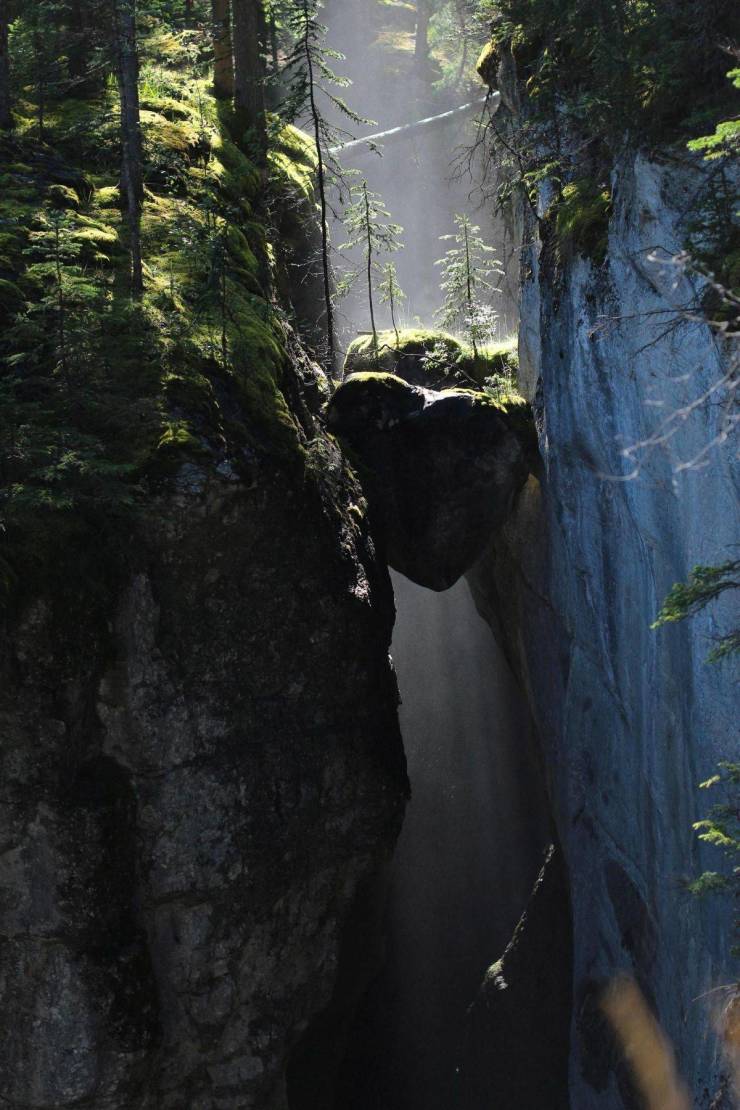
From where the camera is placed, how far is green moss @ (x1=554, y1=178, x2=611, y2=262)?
12.7 m

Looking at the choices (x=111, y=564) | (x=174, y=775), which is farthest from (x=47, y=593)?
(x=174, y=775)

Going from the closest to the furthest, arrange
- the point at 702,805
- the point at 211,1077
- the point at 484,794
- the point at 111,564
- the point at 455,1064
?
the point at 702,805
the point at 111,564
the point at 211,1077
the point at 455,1064
the point at 484,794

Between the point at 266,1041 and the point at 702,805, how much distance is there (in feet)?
16.9

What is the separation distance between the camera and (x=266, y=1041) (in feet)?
38.8

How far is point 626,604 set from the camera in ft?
40.9

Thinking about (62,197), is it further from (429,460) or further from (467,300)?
(467,300)

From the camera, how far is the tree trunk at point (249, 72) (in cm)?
1705

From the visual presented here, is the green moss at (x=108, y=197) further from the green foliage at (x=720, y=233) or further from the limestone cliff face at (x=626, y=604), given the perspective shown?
the green foliage at (x=720, y=233)

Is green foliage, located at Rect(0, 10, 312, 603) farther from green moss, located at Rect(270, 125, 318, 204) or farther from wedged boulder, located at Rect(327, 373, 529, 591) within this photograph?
green moss, located at Rect(270, 125, 318, 204)

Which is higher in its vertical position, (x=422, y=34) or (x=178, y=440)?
(x=422, y=34)

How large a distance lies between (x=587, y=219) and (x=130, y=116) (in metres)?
5.44

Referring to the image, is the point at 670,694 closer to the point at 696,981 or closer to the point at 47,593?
the point at 696,981

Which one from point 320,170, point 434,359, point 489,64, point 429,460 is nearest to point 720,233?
point 429,460

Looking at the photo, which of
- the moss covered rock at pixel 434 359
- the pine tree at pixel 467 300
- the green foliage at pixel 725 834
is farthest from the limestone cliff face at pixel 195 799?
the pine tree at pixel 467 300
